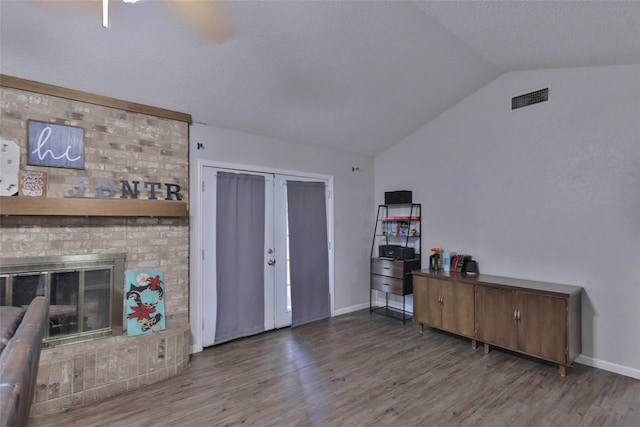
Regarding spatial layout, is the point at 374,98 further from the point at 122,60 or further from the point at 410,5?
the point at 122,60

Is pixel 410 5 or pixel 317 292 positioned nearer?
pixel 410 5

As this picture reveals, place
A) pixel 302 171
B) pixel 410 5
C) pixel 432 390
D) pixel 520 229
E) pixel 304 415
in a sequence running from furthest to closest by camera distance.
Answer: pixel 302 171 → pixel 520 229 → pixel 432 390 → pixel 410 5 → pixel 304 415

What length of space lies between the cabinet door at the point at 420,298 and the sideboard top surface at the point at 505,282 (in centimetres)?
10

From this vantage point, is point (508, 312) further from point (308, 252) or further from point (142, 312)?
point (142, 312)

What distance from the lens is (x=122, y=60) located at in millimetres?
2621

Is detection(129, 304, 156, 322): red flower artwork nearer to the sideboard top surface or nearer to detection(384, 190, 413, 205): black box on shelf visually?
the sideboard top surface

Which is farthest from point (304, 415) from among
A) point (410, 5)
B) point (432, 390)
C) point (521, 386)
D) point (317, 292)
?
point (410, 5)

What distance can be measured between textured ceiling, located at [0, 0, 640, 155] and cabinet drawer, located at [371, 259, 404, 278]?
2.27m

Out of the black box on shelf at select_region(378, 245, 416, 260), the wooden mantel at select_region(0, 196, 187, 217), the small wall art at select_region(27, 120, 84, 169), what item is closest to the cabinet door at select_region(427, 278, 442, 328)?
the black box on shelf at select_region(378, 245, 416, 260)

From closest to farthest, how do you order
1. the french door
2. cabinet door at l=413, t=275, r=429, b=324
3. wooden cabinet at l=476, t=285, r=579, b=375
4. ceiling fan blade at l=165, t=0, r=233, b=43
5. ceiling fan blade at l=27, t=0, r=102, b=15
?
1. ceiling fan blade at l=27, t=0, r=102, b=15
2. ceiling fan blade at l=165, t=0, r=233, b=43
3. wooden cabinet at l=476, t=285, r=579, b=375
4. the french door
5. cabinet door at l=413, t=275, r=429, b=324

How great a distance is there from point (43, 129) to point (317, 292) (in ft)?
11.8

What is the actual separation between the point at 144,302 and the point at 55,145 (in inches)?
64.5

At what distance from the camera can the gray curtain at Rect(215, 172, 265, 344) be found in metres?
3.78

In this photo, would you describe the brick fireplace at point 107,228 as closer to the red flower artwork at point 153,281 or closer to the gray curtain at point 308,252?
the red flower artwork at point 153,281
